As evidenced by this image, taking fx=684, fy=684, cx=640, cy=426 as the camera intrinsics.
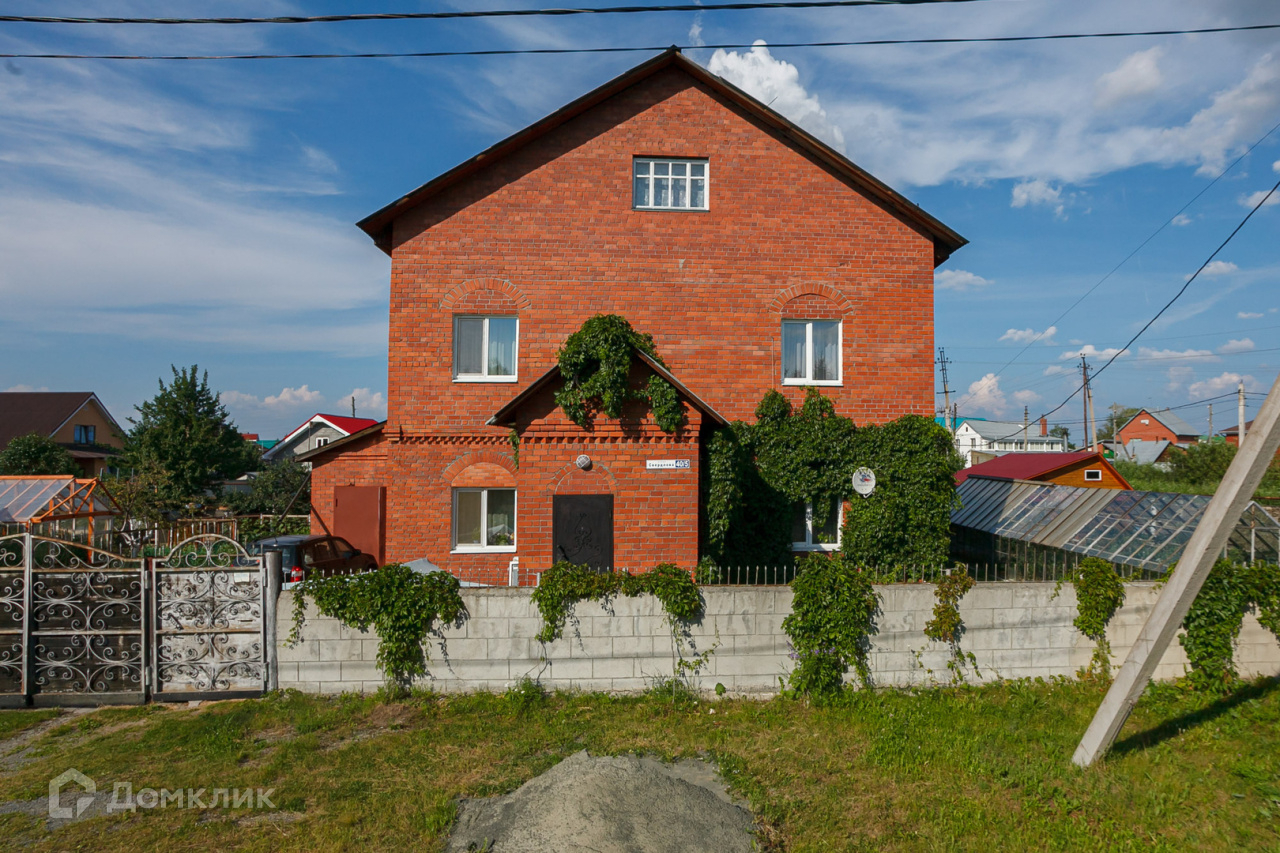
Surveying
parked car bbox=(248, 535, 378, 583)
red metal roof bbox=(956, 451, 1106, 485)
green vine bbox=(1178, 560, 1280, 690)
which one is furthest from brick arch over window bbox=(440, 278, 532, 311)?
red metal roof bbox=(956, 451, 1106, 485)

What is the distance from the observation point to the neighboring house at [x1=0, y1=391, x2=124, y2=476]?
4125cm

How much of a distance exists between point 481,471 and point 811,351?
6563mm

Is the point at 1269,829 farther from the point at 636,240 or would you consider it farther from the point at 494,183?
the point at 494,183

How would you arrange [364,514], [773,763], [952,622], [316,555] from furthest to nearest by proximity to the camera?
[364,514] < [316,555] < [952,622] < [773,763]

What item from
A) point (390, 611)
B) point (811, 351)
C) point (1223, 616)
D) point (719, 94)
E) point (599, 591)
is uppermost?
point (719, 94)

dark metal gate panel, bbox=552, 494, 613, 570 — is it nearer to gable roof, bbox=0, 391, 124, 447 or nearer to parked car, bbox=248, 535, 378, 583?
parked car, bbox=248, 535, 378, 583

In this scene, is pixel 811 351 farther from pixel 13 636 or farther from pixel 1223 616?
pixel 13 636

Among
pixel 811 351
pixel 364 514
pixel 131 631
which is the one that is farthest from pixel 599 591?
pixel 364 514

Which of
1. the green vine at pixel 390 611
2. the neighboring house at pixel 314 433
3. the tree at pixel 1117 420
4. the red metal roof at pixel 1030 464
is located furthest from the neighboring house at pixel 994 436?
the green vine at pixel 390 611

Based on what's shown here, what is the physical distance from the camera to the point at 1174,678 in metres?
8.07

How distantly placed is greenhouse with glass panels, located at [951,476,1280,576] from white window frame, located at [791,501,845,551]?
3.29 meters

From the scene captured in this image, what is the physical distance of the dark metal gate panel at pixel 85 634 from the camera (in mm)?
7281

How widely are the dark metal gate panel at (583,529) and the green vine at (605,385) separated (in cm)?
111

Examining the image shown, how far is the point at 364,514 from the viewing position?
15.7 metres
